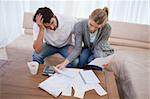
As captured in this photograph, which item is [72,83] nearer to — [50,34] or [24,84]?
[24,84]

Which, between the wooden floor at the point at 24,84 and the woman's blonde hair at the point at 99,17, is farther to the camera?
the woman's blonde hair at the point at 99,17

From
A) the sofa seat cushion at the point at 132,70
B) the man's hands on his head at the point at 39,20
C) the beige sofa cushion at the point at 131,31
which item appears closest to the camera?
the sofa seat cushion at the point at 132,70

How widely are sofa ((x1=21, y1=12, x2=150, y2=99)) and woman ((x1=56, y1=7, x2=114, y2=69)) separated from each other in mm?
264

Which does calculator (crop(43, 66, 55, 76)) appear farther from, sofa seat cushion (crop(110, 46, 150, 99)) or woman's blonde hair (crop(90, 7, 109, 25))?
sofa seat cushion (crop(110, 46, 150, 99))

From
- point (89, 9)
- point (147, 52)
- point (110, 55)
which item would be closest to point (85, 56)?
point (110, 55)

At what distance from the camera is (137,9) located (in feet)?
9.70

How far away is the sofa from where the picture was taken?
1801mm

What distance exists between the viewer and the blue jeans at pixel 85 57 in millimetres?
2049

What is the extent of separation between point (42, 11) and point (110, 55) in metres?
0.76

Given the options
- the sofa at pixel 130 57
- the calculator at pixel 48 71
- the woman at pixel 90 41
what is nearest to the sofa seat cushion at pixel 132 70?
the sofa at pixel 130 57

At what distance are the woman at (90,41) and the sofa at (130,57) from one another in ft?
0.87

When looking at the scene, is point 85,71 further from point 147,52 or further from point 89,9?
point 89,9

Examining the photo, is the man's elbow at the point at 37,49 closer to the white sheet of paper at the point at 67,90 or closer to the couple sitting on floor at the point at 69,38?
the couple sitting on floor at the point at 69,38

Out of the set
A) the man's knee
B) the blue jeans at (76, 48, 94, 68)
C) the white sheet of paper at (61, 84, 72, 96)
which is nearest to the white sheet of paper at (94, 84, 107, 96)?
the white sheet of paper at (61, 84, 72, 96)
